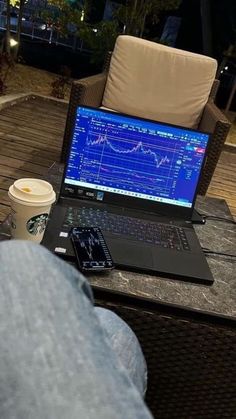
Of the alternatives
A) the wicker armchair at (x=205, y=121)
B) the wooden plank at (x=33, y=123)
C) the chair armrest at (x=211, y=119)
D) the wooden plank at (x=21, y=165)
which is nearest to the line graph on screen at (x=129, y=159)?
the wicker armchair at (x=205, y=121)

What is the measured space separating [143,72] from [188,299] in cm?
208

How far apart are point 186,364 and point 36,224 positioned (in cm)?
50

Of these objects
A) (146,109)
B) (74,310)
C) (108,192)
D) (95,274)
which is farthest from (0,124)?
(74,310)

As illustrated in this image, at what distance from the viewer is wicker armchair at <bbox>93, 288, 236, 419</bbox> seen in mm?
987

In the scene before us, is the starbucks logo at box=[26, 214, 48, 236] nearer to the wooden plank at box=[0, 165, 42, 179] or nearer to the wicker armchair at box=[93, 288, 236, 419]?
the wicker armchair at box=[93, 288, 236, 419]

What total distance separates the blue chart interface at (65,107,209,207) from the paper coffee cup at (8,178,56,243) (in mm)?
332

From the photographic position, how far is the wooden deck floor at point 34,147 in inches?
105

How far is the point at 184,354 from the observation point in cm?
103

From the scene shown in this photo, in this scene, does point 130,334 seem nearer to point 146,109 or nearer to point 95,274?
point 95,274

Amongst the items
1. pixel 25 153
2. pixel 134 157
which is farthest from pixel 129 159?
pixel 25 153

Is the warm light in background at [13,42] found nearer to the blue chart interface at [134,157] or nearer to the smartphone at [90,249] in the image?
the blue chart interface at [134,157]

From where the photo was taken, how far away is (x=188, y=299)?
997 mm

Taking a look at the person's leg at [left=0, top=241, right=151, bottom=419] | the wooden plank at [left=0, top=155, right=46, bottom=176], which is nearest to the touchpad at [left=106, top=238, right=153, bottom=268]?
the person's leg at [left=0, top=241, right=151, bottom=419]

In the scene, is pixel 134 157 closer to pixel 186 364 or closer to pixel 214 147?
pixel 186 364
